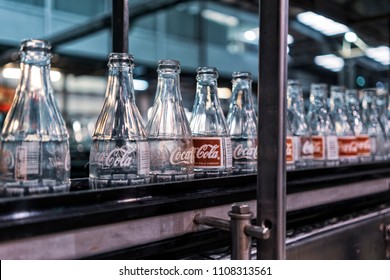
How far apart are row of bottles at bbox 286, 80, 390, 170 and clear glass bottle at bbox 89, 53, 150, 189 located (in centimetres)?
40

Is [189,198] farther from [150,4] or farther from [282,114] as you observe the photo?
[150,4]

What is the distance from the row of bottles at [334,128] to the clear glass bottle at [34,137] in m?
0.55

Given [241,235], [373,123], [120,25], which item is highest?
[120,25]

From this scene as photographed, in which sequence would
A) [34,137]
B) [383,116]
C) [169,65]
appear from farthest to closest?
[383,116] → [169,65] → [34,137]

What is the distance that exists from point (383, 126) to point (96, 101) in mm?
6042

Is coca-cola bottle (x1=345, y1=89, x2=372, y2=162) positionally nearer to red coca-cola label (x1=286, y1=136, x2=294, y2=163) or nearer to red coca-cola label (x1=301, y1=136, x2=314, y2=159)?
red coca-cola label (x1=301, y1=136, x2=314, y2=159)

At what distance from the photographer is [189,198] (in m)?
0.69

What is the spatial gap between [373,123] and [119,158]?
1091mm

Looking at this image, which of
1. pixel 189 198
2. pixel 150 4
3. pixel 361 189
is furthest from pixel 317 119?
pixel 150 4

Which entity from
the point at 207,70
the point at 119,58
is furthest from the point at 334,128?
the point at 119,58

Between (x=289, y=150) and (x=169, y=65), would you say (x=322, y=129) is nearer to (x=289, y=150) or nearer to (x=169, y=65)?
(x=289, y=150)

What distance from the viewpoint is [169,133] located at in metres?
0.77

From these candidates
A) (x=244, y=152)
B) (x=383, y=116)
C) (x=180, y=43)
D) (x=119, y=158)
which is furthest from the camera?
(x=180, y=43)
